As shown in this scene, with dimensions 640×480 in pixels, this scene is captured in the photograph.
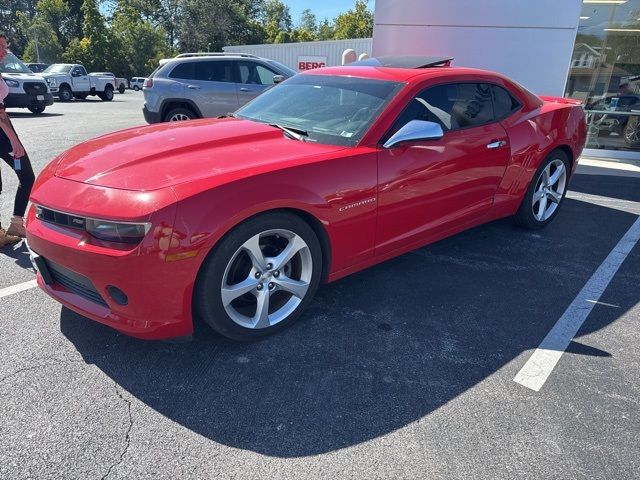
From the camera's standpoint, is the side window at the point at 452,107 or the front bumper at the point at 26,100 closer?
the side window at the point at 452,107

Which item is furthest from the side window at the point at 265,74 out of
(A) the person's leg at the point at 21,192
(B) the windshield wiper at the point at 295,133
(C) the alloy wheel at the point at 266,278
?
(C) the alloy wheel at the point at 266,278

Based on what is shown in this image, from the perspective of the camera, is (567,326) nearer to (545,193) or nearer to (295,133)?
(545,193)

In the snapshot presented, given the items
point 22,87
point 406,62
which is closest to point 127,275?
point 406,62

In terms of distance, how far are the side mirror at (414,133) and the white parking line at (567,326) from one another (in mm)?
1490

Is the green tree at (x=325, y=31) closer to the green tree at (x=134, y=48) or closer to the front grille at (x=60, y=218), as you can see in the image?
the green tree at (x=134, y=48)

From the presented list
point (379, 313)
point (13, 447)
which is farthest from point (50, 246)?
point (379, 313)

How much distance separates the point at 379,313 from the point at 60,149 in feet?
25.5

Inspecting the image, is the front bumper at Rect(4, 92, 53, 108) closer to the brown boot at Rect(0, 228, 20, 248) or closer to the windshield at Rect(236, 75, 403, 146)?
the brown boot at Rect(0, 228, 20, 248)

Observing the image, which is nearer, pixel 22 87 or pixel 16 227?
pixel 16 227

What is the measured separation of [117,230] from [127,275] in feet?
0.75

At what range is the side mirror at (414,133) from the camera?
3.02m

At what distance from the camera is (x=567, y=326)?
3064mm

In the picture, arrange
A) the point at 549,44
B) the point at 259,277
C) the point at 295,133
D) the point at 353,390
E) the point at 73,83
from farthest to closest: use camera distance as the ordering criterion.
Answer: the point at 73,83, the point at 549,44, the point at 295,133, the point at 259,277, the point at 353,390

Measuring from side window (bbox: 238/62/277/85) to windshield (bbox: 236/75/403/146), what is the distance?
5.84 m
